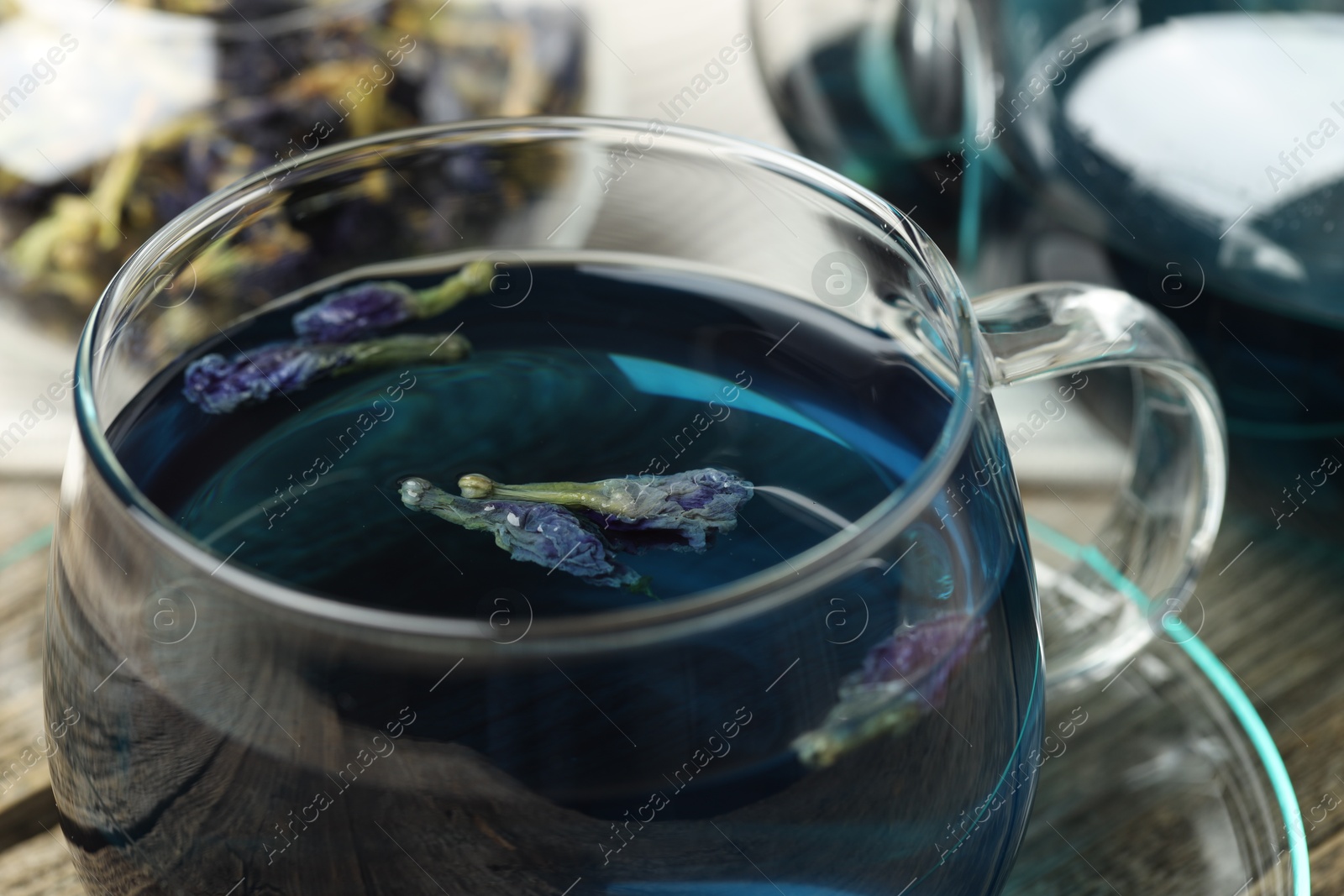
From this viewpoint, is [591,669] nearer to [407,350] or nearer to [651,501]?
[651,501]

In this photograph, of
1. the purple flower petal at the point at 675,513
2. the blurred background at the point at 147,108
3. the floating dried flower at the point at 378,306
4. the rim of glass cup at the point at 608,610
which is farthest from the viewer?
the blurred background at the point at 147,108

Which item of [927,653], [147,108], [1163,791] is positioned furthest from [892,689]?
[147,108]

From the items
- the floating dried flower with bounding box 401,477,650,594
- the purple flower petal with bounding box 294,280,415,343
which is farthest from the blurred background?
the floating dried flower with bounding box 401,477,650,594

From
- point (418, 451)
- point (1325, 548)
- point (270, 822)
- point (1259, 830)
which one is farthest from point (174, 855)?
point (1325, 548)

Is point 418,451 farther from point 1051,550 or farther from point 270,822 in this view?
point 1051,550

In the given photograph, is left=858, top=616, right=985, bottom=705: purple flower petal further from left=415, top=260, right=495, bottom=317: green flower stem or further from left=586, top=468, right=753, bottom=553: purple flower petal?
left=415, top=260, right=495, bottom=317: green flower stem

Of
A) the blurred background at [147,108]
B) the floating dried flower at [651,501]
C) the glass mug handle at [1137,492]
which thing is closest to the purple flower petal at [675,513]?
the floating dried flower at [651,501]

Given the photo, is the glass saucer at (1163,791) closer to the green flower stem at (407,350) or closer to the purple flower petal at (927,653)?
the purple flower petal at (927,653)
